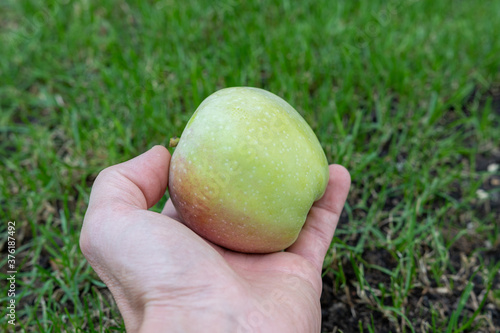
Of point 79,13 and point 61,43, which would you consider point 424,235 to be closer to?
point 61,43

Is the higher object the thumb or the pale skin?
the thumb

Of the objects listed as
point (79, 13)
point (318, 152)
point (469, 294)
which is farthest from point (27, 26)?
point (469, 294)

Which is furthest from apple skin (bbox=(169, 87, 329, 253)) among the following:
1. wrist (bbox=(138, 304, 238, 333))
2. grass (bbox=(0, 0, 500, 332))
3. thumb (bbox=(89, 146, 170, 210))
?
grass (bbox=(0, 0, 500, 332))

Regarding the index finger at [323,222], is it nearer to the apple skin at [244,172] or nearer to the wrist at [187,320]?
the apple skin at [244,172]

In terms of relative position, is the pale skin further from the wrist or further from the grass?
the grass

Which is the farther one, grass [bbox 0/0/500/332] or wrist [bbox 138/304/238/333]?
grass [bbox 0/0/500/332]

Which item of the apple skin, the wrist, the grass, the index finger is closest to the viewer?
the wrist
